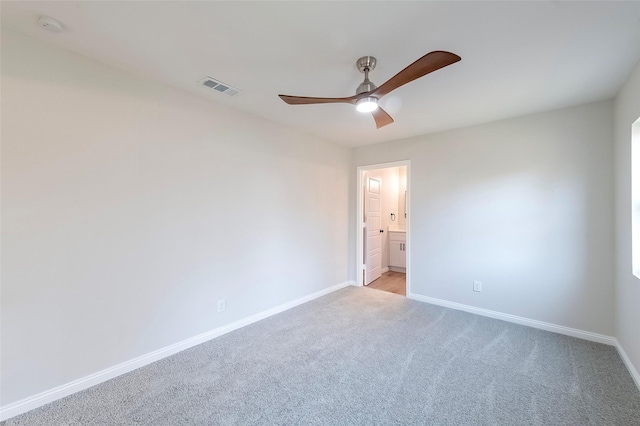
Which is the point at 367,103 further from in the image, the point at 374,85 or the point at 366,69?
the point at 366,69

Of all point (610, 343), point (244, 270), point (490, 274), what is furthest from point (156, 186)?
point (610, 343)

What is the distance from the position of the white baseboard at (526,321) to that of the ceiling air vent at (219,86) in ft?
11.7

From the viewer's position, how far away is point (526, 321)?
3031 mm

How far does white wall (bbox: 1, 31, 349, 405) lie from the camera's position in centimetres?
173

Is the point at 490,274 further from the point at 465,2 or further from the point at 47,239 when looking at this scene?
the point at 47,239

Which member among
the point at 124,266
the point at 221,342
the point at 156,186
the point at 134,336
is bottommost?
the point at 221,342

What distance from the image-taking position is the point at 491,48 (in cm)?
184

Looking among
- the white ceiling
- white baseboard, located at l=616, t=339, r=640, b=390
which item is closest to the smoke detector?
the white ceiling

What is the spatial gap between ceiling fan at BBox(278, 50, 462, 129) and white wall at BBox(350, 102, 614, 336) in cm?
188

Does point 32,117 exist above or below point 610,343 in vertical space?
above

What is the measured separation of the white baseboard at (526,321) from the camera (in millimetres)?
2640

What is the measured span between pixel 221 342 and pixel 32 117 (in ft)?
7.67

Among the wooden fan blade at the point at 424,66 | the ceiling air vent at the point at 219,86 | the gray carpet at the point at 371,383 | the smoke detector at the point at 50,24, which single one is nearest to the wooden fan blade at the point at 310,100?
the wooden fan blade at the point at 424,66

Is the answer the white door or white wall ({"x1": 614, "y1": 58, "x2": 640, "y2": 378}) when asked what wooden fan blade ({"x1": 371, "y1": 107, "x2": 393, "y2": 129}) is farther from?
the white door
